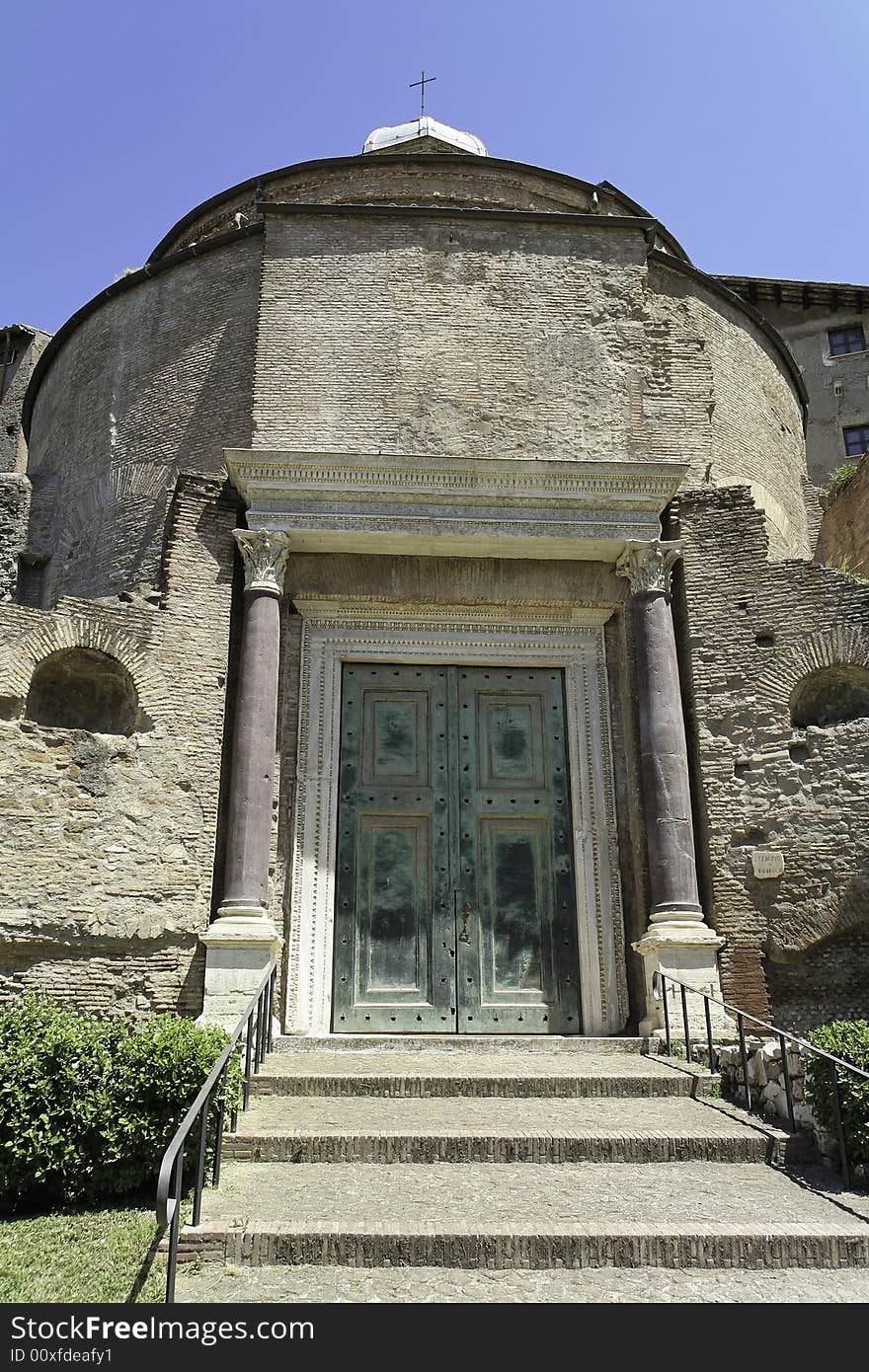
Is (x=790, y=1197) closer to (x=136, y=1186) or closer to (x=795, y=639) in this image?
(x=136, y=1186)

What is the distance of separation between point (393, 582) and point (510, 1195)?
675 cm

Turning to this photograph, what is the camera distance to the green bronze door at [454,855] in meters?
10.2

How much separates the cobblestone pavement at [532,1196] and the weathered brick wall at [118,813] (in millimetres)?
3492

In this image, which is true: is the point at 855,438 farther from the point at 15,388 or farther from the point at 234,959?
the point at 234,959

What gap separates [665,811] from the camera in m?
10.1

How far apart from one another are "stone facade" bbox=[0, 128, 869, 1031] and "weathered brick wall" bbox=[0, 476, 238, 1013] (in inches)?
0.9

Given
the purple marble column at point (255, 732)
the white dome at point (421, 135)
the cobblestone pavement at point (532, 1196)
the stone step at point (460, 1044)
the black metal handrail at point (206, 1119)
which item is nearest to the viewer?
the black metal handrail at point (206, 1119)

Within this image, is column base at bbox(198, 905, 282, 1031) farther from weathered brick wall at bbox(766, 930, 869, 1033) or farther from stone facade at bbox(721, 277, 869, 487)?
stone facade at bbox(721, 277, 869, 487)

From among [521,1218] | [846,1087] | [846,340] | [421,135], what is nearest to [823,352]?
[846,340]

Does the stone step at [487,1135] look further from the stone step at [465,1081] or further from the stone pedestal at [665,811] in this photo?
the stone pedestal at [665,811]

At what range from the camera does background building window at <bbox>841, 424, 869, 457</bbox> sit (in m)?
26.4

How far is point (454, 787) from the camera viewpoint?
35.6ft

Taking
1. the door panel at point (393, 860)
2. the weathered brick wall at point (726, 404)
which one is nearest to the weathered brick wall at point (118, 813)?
the door panel at point (393, 860)
